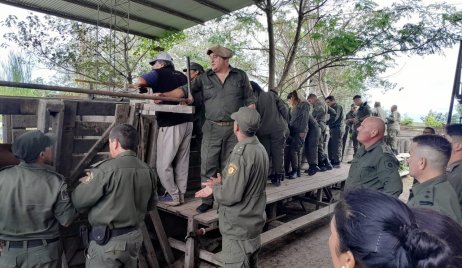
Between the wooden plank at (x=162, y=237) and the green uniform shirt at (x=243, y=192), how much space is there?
4.54ft

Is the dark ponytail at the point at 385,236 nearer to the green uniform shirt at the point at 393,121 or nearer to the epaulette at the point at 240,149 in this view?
the epaulette at the point at 240,149

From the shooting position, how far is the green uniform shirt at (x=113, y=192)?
254 cm

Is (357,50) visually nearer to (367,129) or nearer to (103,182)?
(367,129)

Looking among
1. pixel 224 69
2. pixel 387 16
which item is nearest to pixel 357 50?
pixel 387 16

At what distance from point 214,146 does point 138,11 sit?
5.38m

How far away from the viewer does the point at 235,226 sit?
2.99m

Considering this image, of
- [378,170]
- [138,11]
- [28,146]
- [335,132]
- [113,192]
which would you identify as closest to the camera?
[28,146]

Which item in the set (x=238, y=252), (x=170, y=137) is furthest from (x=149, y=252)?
(x=238, y=252)

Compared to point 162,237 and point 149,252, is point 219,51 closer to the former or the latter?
point 162,237

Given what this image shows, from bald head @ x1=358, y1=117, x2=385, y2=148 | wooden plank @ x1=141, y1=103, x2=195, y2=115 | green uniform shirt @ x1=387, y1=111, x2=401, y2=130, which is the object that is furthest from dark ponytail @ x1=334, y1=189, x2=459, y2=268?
green uniform shirt @ x1=387, y1=111, x2=401, y2=130

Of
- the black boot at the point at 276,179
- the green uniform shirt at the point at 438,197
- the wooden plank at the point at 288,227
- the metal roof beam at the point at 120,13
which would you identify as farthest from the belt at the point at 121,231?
the metal roof beam at the point at 120,13

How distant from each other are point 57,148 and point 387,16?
320 inches

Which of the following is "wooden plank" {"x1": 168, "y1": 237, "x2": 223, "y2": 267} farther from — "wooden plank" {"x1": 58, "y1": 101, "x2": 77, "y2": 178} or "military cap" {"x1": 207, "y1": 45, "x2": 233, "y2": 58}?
A: "military cap" {"x1": 207, "y1": 45, "x2": 233, "y2": 58}

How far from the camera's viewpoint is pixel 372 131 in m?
3.27
